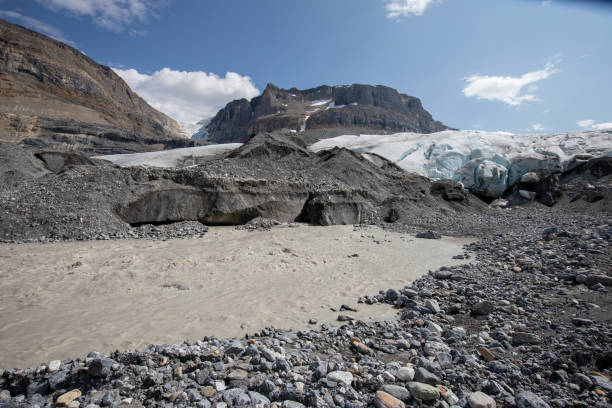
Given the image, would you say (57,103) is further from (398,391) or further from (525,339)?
(525,339)

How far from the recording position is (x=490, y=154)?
25.5 m

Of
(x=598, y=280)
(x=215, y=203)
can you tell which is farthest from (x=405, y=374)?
(x=215, y=203)

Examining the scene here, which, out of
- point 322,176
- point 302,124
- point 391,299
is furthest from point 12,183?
point 302,124

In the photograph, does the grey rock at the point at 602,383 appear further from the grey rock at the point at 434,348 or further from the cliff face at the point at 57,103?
the cliff face at the point at 57,103

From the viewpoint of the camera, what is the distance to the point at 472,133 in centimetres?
3139

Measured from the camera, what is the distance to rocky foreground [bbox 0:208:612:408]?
2.06 m

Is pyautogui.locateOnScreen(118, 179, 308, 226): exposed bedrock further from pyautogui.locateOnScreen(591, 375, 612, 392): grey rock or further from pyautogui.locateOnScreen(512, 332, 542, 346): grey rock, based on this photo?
pyautogui.locateOnScreen(591, 375, 612, 392): grey rock

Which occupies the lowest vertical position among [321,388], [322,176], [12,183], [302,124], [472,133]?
[321,388]

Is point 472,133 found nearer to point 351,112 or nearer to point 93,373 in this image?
point 93,373

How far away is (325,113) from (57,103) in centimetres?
6581

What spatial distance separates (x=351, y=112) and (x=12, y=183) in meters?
88.0

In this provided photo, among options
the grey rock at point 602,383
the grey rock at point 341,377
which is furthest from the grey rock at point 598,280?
the grey rock at point 341,377

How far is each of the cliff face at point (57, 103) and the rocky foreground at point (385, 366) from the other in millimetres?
60960

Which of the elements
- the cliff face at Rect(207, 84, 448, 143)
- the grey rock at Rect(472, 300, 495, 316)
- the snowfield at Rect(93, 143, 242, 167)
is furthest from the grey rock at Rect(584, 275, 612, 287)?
the cliff face at Rect(207, 84, 448, 143)
